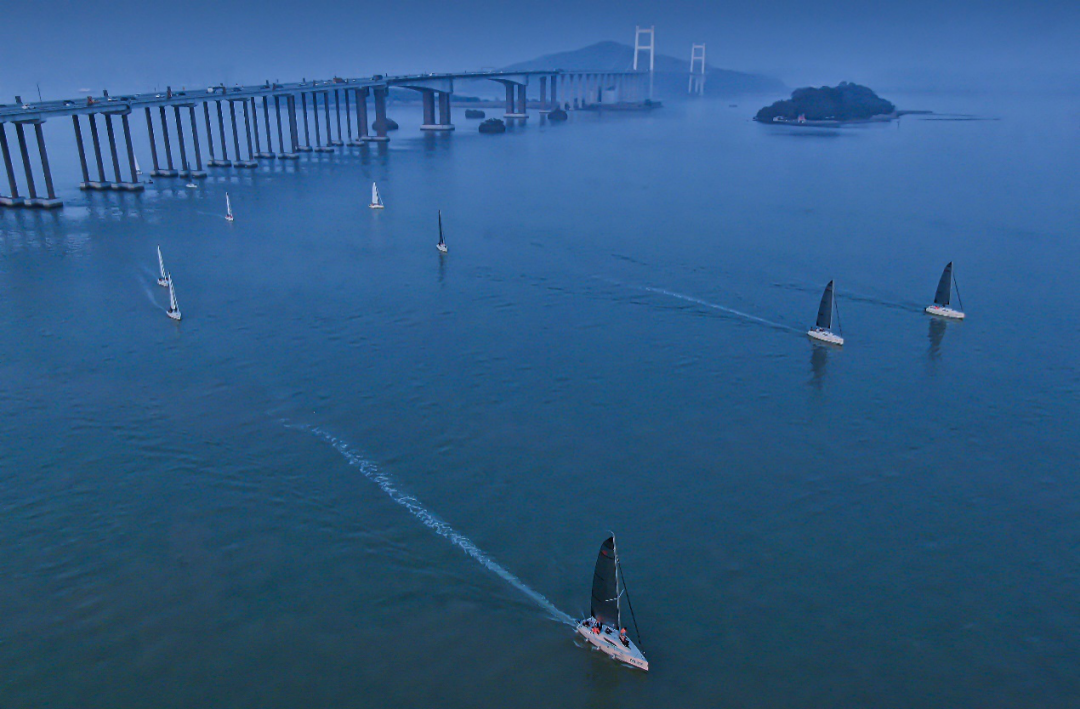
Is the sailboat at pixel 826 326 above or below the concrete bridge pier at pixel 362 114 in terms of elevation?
below

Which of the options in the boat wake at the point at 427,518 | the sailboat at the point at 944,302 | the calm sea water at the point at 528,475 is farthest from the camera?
the sailboat at the point at 944,302

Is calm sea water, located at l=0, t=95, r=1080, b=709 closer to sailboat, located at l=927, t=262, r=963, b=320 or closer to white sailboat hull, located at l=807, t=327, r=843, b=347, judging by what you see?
white sailboat hull, located at l=807, t=327, r=843, b=347

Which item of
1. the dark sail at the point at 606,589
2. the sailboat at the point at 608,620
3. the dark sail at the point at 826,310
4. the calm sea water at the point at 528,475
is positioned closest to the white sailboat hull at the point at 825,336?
the dark sail at the point at 826,310

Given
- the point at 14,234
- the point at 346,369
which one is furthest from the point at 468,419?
the point at 14,234

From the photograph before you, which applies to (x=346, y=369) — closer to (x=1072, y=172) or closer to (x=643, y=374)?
(x=643, y=374)

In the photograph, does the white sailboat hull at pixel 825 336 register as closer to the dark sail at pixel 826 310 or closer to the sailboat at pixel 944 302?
the dark sail at pixel 826 310

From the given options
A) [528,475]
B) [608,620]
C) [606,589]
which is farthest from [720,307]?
[606,589]
